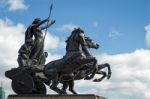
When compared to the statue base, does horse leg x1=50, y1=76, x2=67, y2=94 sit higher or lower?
higher

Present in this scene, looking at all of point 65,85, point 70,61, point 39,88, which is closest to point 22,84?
point 39,88

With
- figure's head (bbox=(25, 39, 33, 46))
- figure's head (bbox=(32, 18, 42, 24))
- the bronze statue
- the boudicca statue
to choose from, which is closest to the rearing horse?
the boudicca statue

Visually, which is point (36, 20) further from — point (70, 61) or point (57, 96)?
point (57, 96)

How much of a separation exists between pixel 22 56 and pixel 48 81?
1476 millimetres

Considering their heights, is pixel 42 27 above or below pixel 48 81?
above

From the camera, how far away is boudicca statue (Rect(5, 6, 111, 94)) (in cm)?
1930

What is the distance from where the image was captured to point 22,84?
20.1 metres

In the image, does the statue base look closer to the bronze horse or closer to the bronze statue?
the bronze horse

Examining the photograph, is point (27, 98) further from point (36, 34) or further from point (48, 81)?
point (36, 34)

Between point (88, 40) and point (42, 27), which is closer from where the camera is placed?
point (88, 40)

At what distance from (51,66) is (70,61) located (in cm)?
94

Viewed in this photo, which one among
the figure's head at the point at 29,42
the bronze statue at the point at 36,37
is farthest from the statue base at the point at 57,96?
the figure's head at the point at 29,42

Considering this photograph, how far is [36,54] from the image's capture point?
69.7 feet

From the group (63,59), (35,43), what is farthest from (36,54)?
(63,59)
